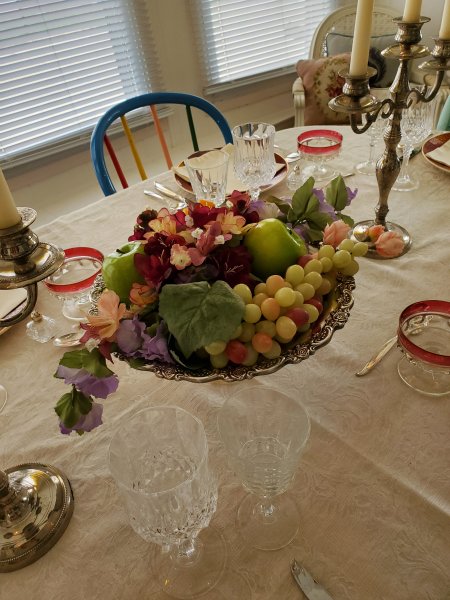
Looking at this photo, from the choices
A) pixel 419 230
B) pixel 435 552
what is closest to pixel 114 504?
pixel 435 552

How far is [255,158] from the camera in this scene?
906 millimetres

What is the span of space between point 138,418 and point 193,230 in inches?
8.9

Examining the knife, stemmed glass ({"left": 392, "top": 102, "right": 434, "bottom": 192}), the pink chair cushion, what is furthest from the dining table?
the pink chair cushion

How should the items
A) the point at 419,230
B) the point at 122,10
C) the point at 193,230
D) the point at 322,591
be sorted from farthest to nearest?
1. the point at 122,10
2. the point at 419,230
3. the point at 193,230
4. the point at 322,591

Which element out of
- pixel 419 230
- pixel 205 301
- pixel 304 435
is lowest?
pixel 419 230

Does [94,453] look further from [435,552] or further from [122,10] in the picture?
[122,10]

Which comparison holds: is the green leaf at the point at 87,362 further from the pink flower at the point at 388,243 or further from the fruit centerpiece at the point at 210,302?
the pink flower at the point at 388,243

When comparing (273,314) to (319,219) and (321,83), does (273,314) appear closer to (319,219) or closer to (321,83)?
(319,219)

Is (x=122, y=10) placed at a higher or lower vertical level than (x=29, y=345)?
higher

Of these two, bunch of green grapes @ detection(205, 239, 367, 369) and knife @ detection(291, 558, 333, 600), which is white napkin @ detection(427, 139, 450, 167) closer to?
bunch of green grapes @ detection(205, 239, 367, 369)

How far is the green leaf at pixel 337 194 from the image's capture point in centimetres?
66

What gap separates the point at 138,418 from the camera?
1.53ft

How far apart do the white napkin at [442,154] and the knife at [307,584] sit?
907mm

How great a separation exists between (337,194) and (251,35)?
192cm
